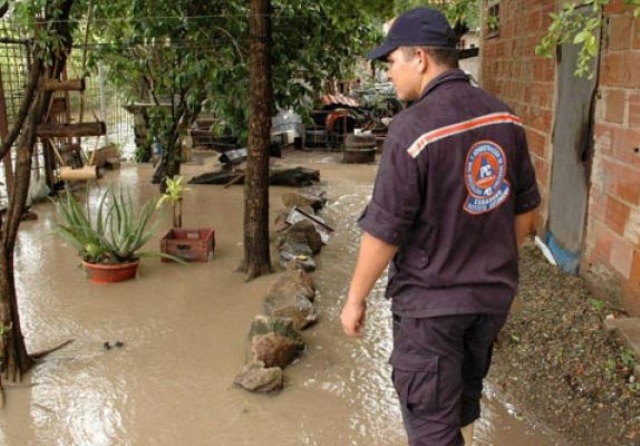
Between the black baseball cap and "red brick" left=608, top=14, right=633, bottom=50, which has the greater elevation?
"red brick" left=608, top=14, right=633, bottom=50

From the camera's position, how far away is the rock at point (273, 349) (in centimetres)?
363

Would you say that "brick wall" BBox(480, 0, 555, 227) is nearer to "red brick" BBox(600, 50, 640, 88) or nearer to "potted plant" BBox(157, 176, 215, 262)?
→ "red brick" BBox(600, 50, 640, 88)

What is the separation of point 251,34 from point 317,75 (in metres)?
1.70

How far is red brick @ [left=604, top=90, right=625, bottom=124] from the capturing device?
3764 millimetres

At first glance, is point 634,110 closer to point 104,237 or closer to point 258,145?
point 258,145

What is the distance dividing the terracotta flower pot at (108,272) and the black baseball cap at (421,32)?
3.82 metres

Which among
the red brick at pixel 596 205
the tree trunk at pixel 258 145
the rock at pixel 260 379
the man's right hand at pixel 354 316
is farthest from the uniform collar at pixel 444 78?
the tree trunk at pixel 258 145

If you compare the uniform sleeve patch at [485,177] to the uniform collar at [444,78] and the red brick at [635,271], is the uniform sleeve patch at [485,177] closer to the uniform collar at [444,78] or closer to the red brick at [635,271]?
the uniform collar at [444,78]

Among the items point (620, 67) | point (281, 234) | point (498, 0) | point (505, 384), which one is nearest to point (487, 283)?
point (505, 384)

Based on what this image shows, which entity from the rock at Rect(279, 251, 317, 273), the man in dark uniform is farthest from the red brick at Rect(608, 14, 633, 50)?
the rock at Rect(279, 251, 317, 273)

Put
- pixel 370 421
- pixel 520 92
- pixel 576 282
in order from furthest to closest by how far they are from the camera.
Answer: pixel 520 92, pixel 576 282, pixel 370 421

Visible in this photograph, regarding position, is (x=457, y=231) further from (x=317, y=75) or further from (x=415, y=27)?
(x=317, y=75)

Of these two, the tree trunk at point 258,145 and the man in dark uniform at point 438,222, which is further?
the tree trunk at point 258,145

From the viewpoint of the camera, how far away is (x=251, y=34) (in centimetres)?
502
